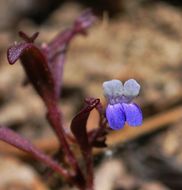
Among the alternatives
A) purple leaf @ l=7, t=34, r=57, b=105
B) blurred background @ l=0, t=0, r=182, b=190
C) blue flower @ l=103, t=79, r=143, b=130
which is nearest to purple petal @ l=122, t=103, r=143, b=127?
blue flower @ l=103, t=79, r=143, b=130

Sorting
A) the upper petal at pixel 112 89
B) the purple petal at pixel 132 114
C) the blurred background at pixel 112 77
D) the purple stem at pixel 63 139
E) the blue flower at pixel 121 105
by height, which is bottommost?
the blurred background at pixel 112 77

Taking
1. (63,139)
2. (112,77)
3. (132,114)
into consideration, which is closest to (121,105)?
(132,114)

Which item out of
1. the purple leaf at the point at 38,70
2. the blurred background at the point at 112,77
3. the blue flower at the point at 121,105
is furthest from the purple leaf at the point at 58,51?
the blue flower at the point at 121,105

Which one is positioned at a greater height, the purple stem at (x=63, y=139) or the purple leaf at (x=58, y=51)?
the purple leaf at (x=58, y=51)

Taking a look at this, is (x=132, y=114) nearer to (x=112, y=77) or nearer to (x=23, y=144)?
(x=23, y=144)

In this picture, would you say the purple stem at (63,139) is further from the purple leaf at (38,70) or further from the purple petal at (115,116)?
the purple petal at (115,116)

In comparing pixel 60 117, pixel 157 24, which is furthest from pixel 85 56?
pixel 60 117

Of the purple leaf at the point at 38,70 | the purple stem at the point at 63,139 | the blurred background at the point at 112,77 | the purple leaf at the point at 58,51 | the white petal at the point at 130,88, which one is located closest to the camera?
the white petal at the point at 130,88
